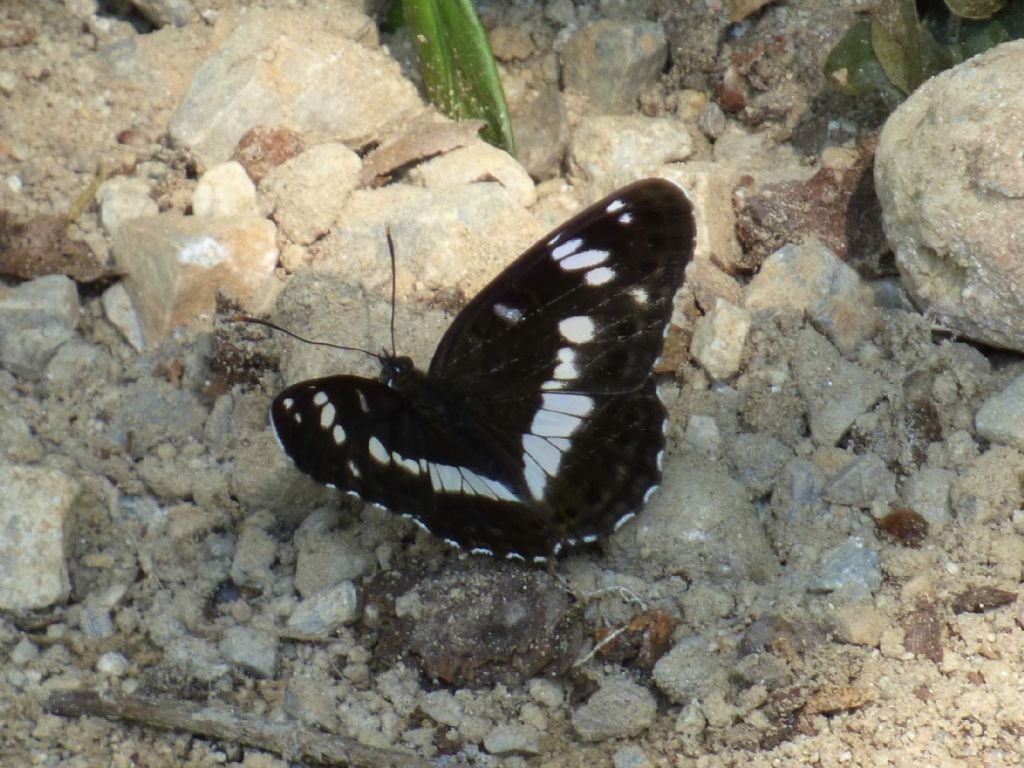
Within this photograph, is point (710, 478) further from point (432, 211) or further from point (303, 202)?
point (303, 202)

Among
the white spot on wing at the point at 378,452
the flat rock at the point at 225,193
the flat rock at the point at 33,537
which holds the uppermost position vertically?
the flat rock at the point at 225,193

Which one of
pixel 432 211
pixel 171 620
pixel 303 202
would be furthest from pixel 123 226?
pixel 171 620

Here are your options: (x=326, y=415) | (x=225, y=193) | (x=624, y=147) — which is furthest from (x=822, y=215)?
(x=225, y=193)

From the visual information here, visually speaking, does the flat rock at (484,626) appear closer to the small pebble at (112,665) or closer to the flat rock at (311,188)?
the small pebble at (112,665)

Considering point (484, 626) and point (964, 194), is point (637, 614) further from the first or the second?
point (964, 194)

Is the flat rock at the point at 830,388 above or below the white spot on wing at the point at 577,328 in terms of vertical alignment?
below

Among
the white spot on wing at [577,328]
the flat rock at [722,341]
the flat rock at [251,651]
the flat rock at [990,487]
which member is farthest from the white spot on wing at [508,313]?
the flat rock at [990,487]

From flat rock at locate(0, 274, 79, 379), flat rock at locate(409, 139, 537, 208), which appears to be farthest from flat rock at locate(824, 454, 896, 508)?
flat rock at locate(0, 274, 79, 379)
